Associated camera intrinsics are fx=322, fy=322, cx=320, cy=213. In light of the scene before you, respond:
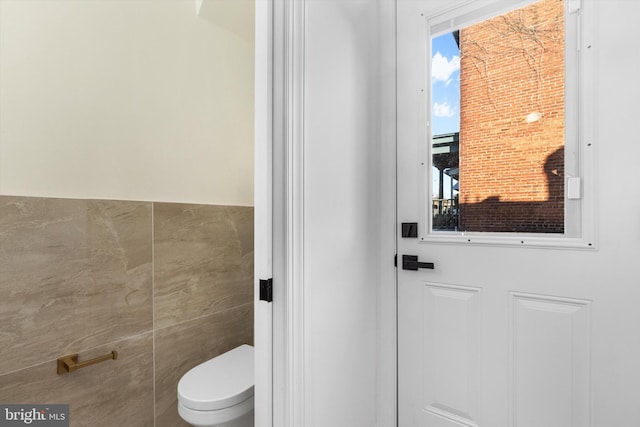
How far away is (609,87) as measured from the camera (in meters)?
1.04

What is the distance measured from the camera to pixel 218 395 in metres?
1.43

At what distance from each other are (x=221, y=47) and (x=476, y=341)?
2095 mm

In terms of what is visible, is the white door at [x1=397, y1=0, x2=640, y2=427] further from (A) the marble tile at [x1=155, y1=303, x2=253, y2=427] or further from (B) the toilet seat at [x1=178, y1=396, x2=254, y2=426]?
(A) the marble tile at [x1=155, y1=303, x2=253, y2=427]

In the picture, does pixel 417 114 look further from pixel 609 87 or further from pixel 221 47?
pixel 221 47

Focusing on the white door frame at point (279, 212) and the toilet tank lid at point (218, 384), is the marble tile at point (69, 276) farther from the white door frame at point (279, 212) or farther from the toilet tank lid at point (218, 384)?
the white door frame at point (279, 212)

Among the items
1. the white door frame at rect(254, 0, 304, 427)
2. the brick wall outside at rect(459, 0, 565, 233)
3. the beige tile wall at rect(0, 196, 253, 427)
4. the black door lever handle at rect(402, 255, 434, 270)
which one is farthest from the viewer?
the black door lever handle at rect(402, 255, 434, 270)

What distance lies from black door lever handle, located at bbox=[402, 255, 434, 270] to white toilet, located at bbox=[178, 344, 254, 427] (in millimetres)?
925

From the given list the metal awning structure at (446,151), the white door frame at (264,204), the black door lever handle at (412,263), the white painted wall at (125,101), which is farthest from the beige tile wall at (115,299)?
the metal awning structure at (446,151)

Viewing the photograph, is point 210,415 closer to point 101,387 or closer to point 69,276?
point 101,387

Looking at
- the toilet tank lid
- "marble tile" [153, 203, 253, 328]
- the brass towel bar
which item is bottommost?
the toilet tank lid

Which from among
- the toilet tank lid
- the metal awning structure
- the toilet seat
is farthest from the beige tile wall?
the metal awning structure

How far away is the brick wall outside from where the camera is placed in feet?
3.74

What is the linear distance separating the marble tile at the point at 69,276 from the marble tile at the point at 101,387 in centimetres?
5

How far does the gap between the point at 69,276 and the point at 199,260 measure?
0.62 metres
